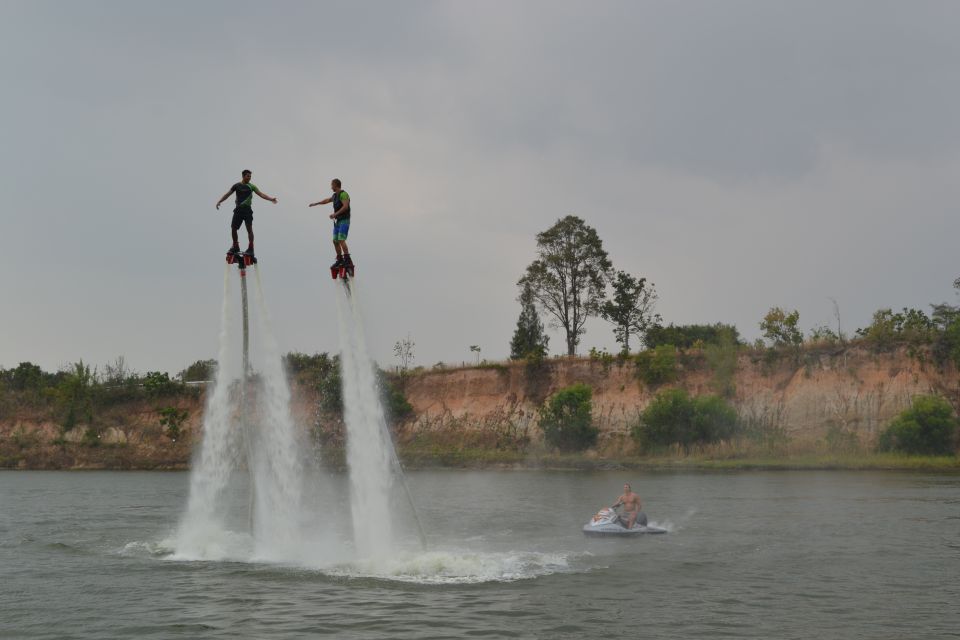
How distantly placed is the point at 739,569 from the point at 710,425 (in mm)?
44784

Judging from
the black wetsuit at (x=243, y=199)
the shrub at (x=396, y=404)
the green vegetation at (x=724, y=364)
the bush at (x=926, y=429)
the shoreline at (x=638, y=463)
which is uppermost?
the black wetsuit at (x=243, y=199)

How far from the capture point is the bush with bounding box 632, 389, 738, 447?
69.8 meters

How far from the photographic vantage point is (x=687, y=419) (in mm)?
70562

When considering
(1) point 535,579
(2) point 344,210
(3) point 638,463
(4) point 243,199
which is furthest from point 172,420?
(2) point 344,210

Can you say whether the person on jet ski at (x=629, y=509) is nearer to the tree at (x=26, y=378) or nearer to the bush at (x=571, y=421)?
the bush at (x=571, y=421)

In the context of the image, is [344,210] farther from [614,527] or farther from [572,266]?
[572,266]

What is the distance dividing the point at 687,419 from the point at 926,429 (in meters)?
16.8

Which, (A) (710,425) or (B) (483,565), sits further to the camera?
(A) (710,425)

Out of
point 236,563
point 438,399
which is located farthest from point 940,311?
point 236,563

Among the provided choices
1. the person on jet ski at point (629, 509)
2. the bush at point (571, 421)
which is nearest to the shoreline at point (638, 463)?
the bush at point (571, 421)

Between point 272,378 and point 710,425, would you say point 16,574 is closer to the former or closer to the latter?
point 272,378

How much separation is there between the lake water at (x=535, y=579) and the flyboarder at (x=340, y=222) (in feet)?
25.9

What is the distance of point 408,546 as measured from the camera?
31.2 m

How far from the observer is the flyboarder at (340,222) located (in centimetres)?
1952
